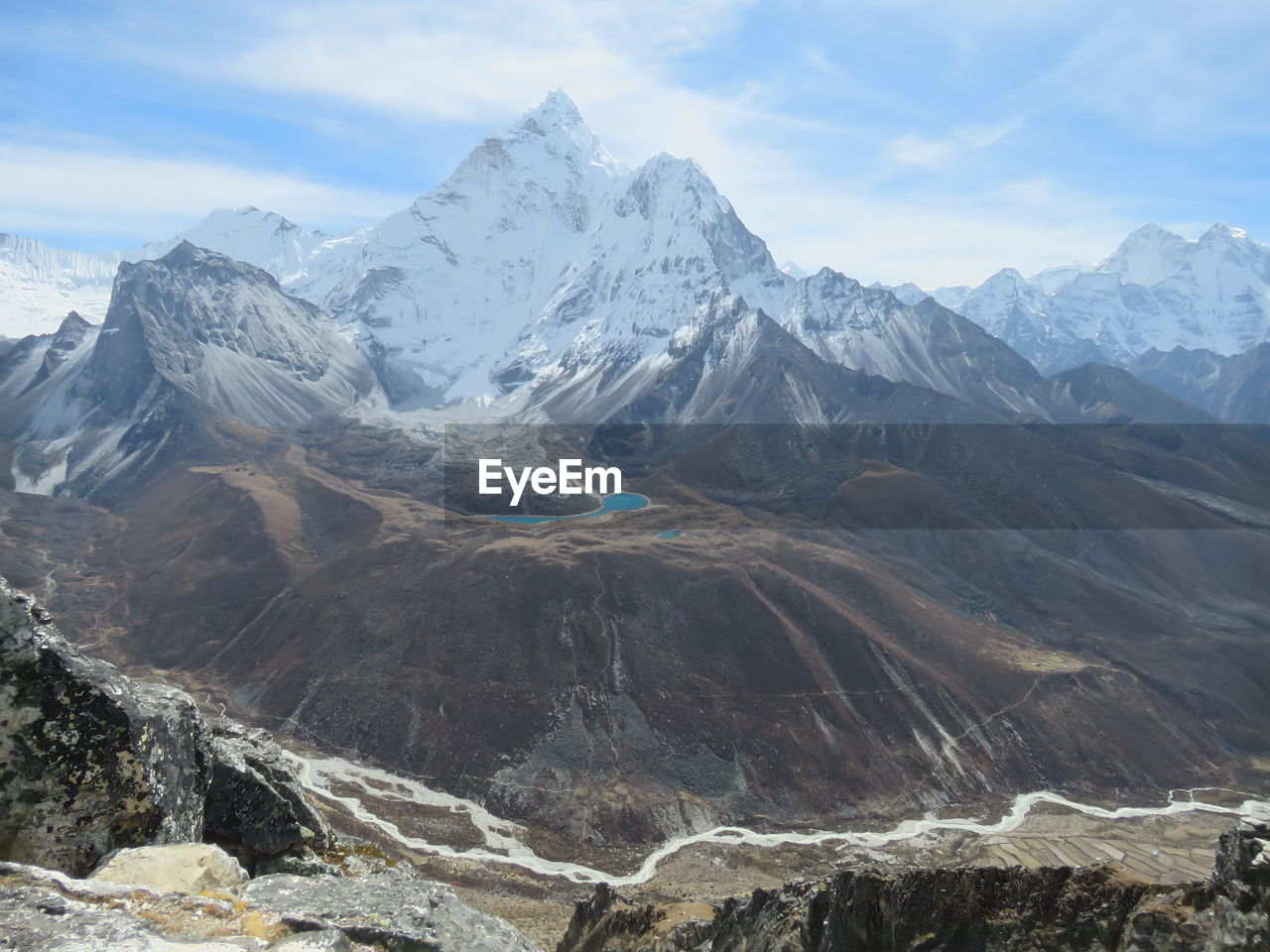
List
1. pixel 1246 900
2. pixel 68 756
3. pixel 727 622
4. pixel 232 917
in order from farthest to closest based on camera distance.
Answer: pixel 727 622 → pixel 68 756 → pixel 1246 900 → pixel 232 917

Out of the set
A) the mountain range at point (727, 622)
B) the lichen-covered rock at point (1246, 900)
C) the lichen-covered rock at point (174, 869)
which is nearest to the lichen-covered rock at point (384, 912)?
the lichen-covered rock at point (174, 869)

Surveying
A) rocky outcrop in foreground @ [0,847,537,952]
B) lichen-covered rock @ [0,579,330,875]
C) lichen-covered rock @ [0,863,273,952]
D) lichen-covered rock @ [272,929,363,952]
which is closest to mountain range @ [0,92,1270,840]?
rocky outcrop in foreground @ [0,847,537,952]

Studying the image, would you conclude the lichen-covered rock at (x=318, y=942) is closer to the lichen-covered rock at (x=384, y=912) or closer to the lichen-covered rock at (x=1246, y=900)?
the lichen-covered rock at (x=384, y=912)

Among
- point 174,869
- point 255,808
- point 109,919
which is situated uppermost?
point 109,919

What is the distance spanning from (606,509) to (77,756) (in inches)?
5074

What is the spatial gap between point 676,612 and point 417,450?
107189mm

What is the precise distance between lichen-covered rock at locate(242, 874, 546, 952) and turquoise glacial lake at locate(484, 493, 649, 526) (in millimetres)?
112287

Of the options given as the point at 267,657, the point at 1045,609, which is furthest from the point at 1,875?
the point at 1045,609

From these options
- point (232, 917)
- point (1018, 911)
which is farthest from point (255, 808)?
point (1018, 911)

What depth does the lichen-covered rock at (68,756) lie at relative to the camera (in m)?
14.2

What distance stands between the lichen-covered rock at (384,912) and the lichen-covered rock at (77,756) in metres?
2.97

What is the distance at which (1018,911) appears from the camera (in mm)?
19656

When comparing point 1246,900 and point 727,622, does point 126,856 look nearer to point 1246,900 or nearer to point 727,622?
point 1246,900

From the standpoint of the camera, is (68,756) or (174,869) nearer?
(174,869)
